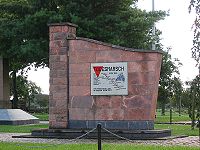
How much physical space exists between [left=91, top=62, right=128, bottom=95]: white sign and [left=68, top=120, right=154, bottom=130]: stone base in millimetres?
1167

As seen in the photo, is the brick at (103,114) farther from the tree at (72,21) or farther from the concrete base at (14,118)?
the concrete base at (14,118)

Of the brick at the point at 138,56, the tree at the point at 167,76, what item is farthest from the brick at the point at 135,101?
the tree at the point at 167,76

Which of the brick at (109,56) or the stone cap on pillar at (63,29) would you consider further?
the stone cap on pillar at (63,29)

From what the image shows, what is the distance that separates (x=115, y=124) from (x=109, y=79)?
1820 mm

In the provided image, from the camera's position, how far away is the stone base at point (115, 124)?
692 inches

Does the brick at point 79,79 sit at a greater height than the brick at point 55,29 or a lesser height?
lesser

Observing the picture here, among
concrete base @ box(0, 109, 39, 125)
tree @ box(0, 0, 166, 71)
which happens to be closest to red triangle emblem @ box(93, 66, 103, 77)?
tree @ box(0, 0, 166, 71)

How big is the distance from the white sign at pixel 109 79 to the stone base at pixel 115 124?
3.83 feet

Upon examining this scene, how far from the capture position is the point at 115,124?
1789 cm

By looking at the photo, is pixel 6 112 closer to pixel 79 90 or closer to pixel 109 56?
pixel 79 90

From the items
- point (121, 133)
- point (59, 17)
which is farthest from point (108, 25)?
point (121, 133)

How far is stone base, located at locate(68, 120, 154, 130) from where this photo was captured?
57.7 ft

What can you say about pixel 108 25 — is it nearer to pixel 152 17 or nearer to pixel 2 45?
pixel 152 17

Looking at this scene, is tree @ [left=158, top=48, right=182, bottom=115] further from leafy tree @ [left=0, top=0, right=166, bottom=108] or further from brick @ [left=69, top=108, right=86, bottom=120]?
brick @ [left=69, top=108, right=86, bottom=120]
